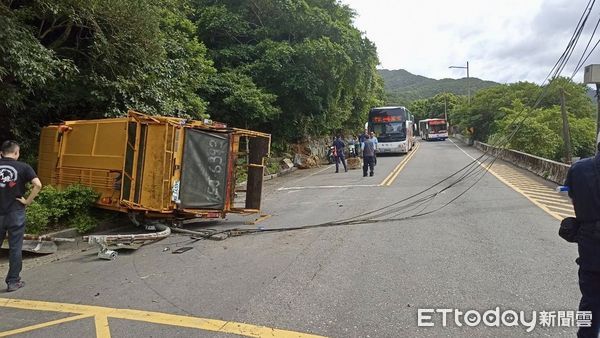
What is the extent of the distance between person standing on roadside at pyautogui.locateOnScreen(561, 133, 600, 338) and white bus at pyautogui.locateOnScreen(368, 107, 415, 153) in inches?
1087

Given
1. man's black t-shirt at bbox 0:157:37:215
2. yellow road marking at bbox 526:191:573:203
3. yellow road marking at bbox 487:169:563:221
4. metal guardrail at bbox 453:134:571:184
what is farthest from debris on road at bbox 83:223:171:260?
yellow road marking at bbox 526:191:573:203

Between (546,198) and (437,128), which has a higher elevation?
(437,128)

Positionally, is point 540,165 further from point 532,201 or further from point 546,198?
point 532,201

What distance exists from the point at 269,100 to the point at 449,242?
1428 cm

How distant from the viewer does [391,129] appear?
30.6m

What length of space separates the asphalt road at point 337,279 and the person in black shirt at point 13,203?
30 cm

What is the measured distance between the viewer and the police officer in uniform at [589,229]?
291 centimetres

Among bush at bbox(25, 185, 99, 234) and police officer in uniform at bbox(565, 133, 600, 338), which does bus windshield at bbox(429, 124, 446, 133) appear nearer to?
bush at bbox(25, 185, 99, 234)

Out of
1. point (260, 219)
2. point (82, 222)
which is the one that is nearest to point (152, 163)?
point (82, 222)

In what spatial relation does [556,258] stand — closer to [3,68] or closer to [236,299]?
[236,299]

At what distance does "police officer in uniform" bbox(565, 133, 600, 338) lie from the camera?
291 cm

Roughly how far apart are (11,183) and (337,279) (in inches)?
157

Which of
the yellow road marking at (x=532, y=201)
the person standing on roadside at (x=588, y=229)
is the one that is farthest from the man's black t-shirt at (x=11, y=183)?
the yellow road marking at (x=532, y=201)

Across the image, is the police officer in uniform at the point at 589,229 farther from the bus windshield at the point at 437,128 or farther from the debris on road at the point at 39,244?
the bus windshield at the point at 437,128
